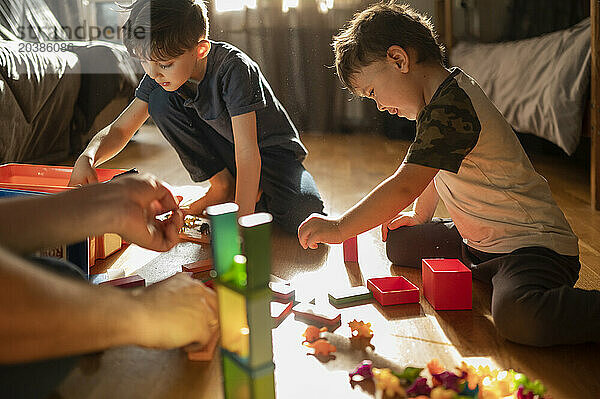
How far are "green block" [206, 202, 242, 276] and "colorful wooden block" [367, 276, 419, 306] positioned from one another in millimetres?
482

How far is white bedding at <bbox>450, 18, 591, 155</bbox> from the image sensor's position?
1.82m

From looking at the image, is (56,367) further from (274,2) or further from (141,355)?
(274,2)

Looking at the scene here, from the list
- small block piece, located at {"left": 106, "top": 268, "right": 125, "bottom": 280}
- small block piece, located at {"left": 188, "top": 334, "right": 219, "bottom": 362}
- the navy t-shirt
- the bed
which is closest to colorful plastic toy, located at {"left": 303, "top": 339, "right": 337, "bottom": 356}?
small block piece, located at {"left": 188, "top": 334, "right": 219, "bottom": 362}

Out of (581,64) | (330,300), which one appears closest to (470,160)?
(330,300)

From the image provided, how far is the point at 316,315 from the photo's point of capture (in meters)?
0.98

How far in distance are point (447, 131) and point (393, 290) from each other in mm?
272

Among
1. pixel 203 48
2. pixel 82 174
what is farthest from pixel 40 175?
pixel 203 48

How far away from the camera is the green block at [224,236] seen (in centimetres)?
60

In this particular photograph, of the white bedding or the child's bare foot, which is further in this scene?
the white bedding

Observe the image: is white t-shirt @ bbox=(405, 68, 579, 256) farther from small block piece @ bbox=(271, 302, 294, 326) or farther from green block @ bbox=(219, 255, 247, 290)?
green block @ bbox=(219, 255, 247, 290)

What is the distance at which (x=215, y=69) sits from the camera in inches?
55.4

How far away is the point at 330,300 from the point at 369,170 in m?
1.11

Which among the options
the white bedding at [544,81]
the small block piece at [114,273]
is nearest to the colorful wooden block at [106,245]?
the small block piece at [114,273]

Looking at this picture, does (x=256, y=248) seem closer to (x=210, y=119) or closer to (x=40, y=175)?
(x=210, y=119)
